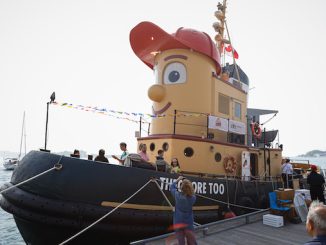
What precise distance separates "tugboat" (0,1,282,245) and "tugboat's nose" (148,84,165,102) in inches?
1.6

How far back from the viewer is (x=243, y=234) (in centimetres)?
639

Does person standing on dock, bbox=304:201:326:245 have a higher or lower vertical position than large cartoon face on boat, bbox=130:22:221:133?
lower

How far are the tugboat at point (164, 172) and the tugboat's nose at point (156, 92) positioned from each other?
40 mm

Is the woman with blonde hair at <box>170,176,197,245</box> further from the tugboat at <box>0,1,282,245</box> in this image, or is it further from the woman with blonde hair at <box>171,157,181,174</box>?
the woman with blonde hair at <box>171,157,181,174</box>

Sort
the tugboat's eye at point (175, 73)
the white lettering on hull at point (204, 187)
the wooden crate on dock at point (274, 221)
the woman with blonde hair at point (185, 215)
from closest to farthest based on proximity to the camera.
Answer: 1. the woman with blonde hair at point (185, 215)
2. the white lettering on hull at point (204, 187)
3. the wooden crate on dock at point (274, 221)
4. the tugboat's eye at point (175, 73)

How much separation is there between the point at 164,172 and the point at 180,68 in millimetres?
4733

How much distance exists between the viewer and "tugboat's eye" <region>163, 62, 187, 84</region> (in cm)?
977

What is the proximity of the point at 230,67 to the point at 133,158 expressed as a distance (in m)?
10.1

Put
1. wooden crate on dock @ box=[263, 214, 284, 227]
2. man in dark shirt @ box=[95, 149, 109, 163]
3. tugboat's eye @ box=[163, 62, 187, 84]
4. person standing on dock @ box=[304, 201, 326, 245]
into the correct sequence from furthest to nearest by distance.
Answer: tugboat's eye @ box=[163, 62, 187, 84] < wooden crate on dock @ box=[263, 214, 284, 227] < man in dark shirt @ box=[95, 149, 109, 163] < person standing on dock @ box=[304, 201, 326, 245]

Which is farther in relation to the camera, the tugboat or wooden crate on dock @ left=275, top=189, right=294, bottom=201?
wooden crate on dock @ left=275, top=189, right=294, bottom=201

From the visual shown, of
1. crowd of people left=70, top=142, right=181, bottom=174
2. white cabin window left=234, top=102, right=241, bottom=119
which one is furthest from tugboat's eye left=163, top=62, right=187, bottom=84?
crowd of people left=70, top=142, right=181, bottom=174

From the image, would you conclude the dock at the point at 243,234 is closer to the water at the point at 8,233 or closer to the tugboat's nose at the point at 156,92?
the tugboat's nose at the point at 156,92

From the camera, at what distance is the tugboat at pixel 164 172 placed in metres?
5.58

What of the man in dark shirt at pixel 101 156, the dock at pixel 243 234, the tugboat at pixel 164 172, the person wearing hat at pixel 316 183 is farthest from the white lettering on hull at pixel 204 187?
the person wearing hat at pixel 316 183
